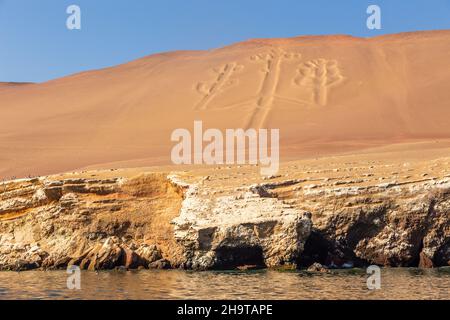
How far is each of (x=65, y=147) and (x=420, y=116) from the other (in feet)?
83.0

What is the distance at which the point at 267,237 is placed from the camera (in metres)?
21.5

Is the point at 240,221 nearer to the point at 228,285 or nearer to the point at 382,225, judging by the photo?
the point at 228,285

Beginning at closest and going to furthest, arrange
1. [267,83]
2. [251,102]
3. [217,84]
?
1. [251,102]
2. [267,83]
3. [217,84]

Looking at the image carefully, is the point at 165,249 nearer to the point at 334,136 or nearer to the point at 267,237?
the point at 267,237

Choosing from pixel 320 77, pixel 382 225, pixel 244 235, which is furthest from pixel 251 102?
pixel 244 235

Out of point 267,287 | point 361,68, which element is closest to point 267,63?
point 361,68

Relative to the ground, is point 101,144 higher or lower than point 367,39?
lower

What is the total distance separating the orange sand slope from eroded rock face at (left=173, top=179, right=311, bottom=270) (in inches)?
699

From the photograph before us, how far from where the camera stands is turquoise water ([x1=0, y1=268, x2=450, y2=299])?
16906mm

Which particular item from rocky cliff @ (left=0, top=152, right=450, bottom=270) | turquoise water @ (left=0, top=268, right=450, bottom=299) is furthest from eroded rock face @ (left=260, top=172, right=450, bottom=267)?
turquoise water @ (left=0, top=268, right=450, bottom=299)

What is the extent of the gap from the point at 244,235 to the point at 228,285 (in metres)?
3.25

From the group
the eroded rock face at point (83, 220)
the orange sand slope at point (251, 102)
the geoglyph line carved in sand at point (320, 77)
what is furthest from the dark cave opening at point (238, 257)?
the geoglyph line carved in sand at point (320, 77)

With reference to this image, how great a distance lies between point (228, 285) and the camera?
18453mm

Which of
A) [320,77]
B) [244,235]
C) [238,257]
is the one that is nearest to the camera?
[244,235]
